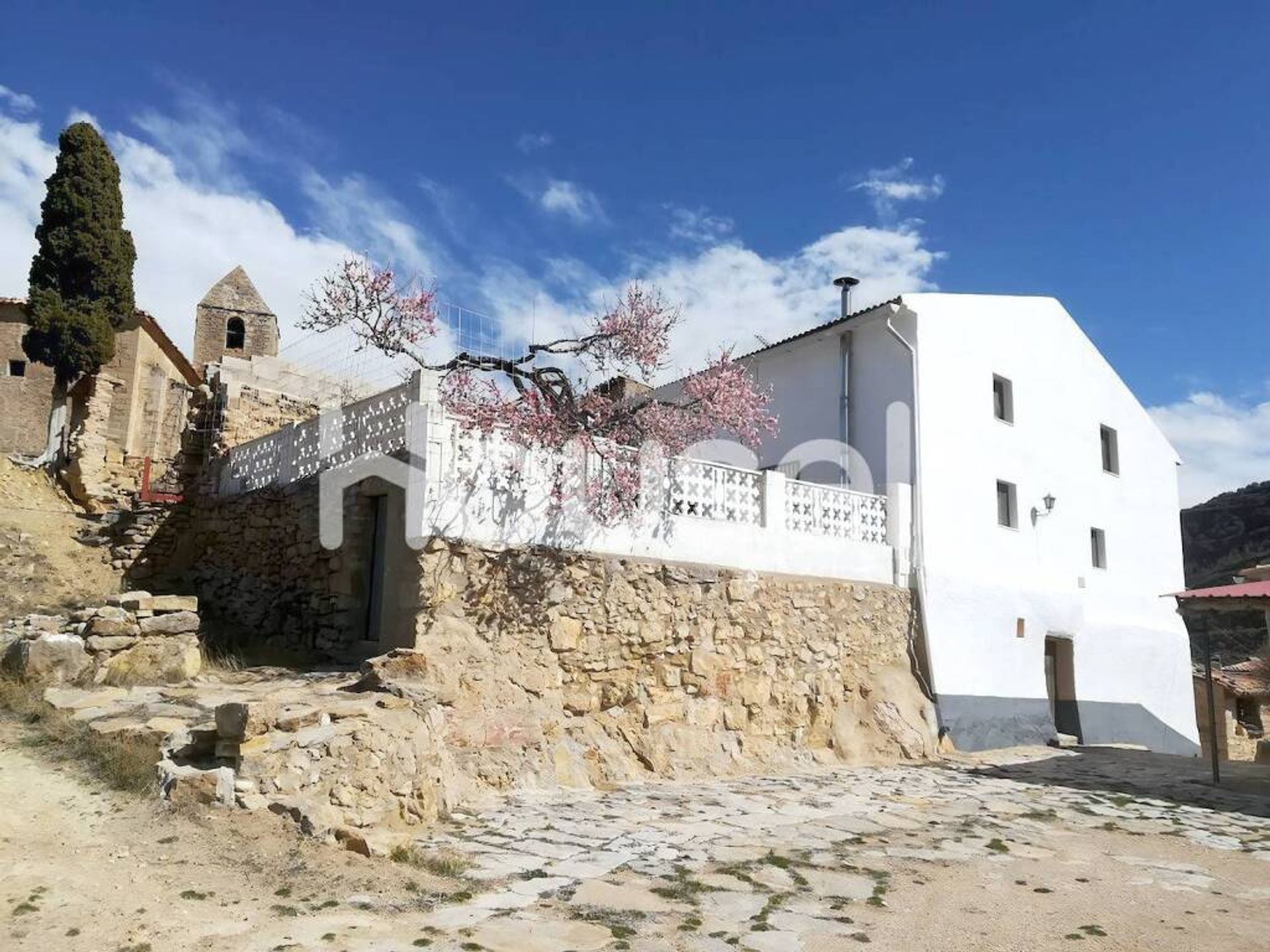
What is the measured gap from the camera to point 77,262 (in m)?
19.6

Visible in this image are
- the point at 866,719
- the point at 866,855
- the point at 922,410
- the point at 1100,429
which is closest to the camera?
the point at 866,855

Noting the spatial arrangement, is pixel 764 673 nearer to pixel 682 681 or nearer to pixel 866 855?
pixel 682 681

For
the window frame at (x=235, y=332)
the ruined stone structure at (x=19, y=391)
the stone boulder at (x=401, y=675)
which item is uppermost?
the window frame at (x=235, y=332)

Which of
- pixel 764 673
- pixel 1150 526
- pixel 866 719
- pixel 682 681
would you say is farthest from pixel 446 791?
pixel 1150 526

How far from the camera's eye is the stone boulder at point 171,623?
9016mm

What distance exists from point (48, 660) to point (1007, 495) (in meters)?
13.9

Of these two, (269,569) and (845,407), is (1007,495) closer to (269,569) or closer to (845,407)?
(845,407)

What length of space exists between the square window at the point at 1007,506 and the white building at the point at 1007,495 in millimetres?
24

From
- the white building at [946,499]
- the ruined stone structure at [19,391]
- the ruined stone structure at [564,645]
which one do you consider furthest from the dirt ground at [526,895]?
the ruined stone structure at [19,391]

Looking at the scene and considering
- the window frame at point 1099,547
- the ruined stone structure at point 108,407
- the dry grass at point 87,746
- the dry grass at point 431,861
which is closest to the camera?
the dry grass at point 431,861

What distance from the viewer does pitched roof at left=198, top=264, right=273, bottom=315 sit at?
33.1 metres

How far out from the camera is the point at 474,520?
30.7 feet

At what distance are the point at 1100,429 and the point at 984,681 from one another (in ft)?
22.6

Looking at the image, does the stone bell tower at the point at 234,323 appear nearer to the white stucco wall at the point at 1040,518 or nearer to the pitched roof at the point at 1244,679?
the white stucco wall at the point at 1040,518
